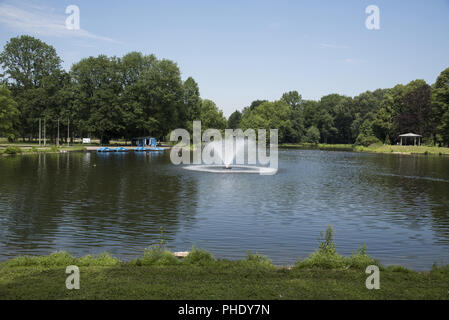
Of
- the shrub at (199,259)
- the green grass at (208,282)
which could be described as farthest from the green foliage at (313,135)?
the shrub at (199,259)

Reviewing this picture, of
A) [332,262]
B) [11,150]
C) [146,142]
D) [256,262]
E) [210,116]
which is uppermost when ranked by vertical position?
[210,116]

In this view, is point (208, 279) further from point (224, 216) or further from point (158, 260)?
point (224, 216)

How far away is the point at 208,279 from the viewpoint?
9.28 metres

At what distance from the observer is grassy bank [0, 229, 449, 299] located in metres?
8.27

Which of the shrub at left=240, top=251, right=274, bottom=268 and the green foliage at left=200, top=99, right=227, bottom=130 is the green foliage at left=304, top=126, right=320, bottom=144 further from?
the shrub at left=240, top=251, right=274, bottom=268

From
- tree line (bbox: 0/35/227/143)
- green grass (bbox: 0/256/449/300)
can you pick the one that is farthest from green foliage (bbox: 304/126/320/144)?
green grass (bbox: 0/256/449/300)

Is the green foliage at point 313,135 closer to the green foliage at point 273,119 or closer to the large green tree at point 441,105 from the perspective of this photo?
the green foliage at point 273,119

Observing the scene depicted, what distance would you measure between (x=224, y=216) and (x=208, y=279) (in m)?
11.8

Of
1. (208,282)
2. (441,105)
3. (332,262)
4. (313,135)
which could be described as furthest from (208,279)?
(313,135)

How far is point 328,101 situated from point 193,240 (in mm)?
169602

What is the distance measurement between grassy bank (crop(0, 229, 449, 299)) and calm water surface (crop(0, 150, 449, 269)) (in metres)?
2.63

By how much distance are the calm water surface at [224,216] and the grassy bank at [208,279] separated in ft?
8.64

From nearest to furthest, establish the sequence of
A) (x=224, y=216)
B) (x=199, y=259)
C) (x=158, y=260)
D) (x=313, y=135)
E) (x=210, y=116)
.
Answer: (x=158, y=260) < (x=199, y=259) < (x=224, y=216) < (x=210, y=116) < (x=313, y=135)

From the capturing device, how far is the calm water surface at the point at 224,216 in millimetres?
15023
